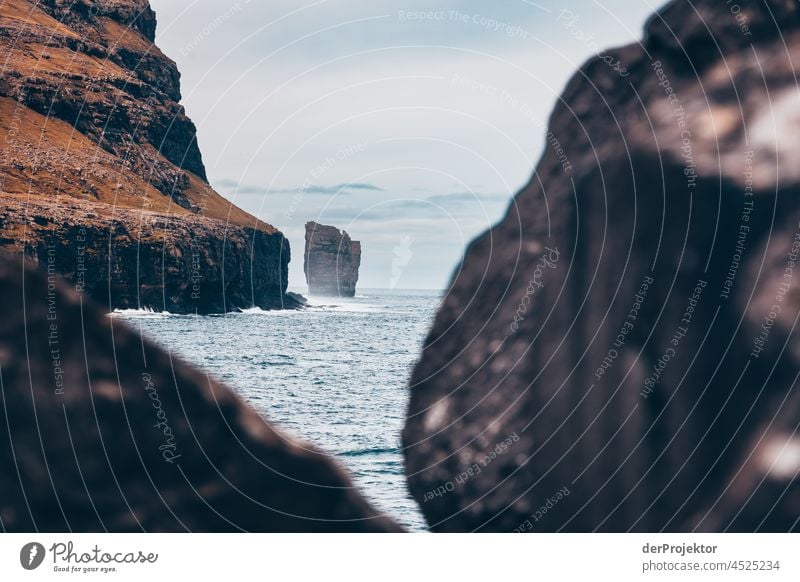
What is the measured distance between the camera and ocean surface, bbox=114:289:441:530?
22188 millimetres

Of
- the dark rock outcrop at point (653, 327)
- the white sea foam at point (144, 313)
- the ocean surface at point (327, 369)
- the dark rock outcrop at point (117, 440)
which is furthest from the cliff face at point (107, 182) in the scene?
the dark rock outcrop at point (117, 440)

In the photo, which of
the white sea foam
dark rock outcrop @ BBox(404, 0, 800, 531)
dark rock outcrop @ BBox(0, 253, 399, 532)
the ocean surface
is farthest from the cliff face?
dark rock outcrop @ BBox(0, 253, 399, 532)

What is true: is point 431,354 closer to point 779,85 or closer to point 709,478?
point 709,478

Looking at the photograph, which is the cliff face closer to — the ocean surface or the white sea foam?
the white sea foam

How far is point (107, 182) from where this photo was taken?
299ft

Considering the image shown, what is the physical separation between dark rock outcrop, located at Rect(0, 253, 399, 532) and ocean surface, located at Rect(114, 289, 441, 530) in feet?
0.91

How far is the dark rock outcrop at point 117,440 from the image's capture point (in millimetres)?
2727

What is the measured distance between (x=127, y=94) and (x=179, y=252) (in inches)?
1320

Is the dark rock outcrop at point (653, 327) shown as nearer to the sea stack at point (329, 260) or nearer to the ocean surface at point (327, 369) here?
the ocean surface at point (327, 369)

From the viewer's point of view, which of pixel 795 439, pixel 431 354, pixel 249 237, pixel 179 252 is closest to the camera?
pixel 795 439

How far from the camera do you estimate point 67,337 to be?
9.11 feet

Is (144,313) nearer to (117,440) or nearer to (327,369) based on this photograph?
(327,369)

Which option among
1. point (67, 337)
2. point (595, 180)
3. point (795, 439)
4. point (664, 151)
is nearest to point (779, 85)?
point (664, 151)

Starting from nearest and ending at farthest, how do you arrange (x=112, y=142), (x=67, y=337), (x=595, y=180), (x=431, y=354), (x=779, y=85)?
(x=67, y=337) → (x=779, y=85) → (x=595, y=180) → (x=431, y=354) → (x=112, y=142)
